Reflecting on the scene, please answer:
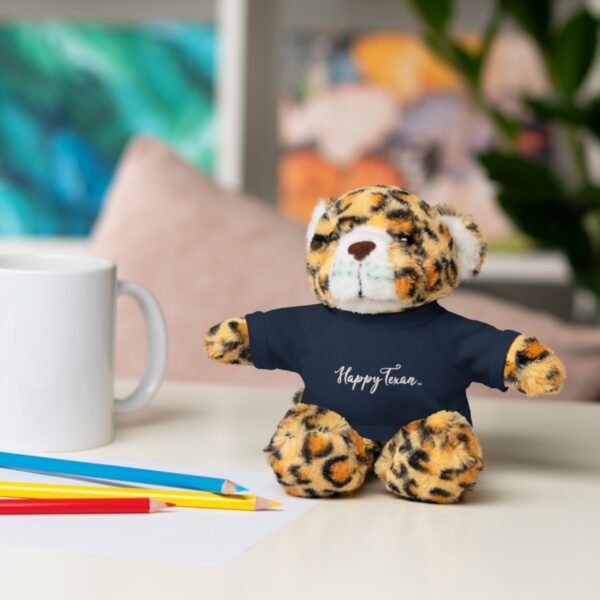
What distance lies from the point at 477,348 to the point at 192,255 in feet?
1.94

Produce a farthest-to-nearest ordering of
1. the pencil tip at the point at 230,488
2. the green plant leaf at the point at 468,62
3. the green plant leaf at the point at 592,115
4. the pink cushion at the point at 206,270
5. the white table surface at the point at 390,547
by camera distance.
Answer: the green plant leaf at the point at 468,62 → the green plant leaf at the point at 592,115 → the pink cushion at the point at 206,270 → the pencil tip at the point at 230,488 → the white table surface at the point at 390,547

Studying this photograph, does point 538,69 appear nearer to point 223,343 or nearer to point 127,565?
point 223,343

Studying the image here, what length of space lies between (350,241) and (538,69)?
5.20 ft

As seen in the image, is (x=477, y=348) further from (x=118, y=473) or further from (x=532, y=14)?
(x=532, y=14)

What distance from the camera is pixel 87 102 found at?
6.53 ft

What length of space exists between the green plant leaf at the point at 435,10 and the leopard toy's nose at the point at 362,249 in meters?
1.21

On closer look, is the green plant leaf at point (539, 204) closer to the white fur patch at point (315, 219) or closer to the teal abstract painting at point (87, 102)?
the teal abstract painting at point (87, 102)

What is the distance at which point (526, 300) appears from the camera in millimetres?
2113

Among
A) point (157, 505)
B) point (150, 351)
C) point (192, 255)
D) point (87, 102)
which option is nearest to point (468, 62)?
point (87, 102)

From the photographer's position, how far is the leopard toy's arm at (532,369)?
1.69 feet

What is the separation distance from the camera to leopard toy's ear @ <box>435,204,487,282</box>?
1.84 ft

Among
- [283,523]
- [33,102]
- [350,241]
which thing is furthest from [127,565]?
[33,102]

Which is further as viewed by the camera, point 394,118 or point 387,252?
point 394,118

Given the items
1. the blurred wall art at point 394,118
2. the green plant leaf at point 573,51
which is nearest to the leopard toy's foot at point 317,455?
the green plant leaf at point 573,51
